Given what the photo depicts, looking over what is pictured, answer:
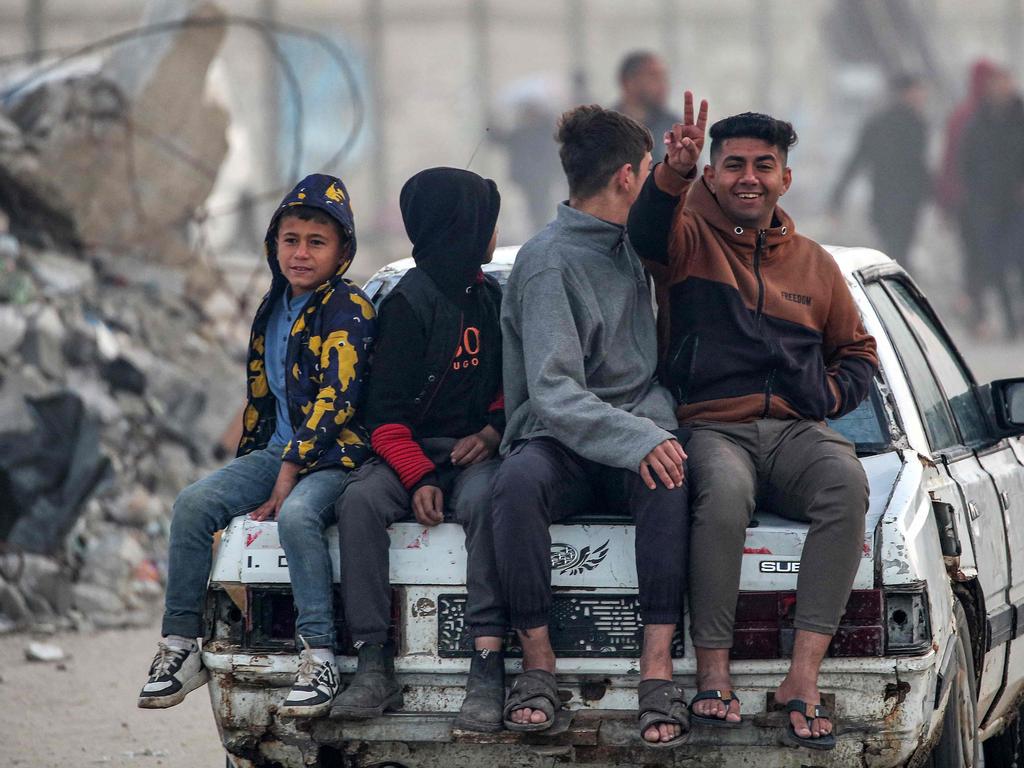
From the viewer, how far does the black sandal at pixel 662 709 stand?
360 centimetres

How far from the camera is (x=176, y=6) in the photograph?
11539mm

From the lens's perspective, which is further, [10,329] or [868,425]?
[10,329]

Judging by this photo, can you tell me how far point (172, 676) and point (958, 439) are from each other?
2.44m

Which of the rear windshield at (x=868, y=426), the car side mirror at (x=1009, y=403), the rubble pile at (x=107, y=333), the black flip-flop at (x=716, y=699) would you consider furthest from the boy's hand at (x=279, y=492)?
the rubble pile at (x=107, y=333)

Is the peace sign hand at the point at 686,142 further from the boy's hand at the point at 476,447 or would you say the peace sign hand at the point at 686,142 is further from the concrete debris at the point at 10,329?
the concrete debris at the point at 10,329

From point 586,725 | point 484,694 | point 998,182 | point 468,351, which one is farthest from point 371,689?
point 998,182

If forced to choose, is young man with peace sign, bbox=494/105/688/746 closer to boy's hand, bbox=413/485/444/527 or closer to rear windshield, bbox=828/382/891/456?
boy's hand, bbox=413/485/444/527

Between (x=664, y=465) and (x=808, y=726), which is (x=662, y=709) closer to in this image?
(x=808, y=726)

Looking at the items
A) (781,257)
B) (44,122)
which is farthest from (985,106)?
(781,257)

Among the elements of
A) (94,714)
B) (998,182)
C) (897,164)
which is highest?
(897,164)

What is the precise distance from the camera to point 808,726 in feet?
11.8

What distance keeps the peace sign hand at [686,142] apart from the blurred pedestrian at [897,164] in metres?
14.8

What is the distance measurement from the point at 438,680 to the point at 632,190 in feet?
4.50

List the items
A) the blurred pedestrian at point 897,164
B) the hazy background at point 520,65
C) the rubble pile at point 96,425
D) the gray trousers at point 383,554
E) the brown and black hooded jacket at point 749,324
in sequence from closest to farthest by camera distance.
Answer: the gray trousers at point 383,554 < the brown and black hooded jacket at point 749,324 < the rubble pile at point 96,425 < the blurred pedestrian at point 897,164 < the hazy background at point 520,65
